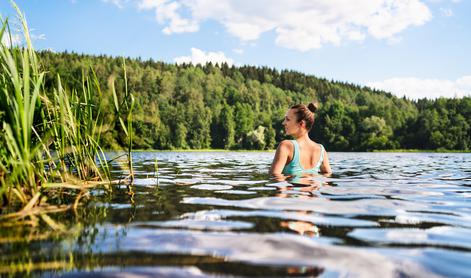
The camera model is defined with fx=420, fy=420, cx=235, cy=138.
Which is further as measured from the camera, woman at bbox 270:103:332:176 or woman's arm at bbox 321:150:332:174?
woman's arm at bbox 321:150:332:174

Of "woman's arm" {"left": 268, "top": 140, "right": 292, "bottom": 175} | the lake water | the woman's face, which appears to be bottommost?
the lake water

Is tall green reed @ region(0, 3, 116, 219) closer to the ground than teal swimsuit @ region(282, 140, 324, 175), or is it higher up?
higher up

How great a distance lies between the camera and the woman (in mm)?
6941

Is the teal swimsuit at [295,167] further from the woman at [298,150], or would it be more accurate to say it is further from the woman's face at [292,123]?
the woman's face at [292,123]

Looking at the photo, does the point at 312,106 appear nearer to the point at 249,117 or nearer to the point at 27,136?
the point at 27,136

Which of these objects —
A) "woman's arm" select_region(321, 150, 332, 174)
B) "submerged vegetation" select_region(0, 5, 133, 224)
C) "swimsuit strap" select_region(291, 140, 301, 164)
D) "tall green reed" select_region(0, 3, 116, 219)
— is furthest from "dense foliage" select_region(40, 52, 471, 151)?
"submerged vegetation" select_region(0, 5, 133, 224)

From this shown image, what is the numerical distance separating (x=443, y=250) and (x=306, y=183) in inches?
137

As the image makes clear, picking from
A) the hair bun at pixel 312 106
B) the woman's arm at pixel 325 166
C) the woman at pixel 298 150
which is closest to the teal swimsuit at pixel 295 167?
the woman at pixel 298 150

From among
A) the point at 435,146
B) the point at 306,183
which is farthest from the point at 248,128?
the point at 306,183

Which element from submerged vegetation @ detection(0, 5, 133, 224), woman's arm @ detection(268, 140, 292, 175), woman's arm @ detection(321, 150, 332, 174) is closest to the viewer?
submerged vegetation @ detection(0, 5, 133, 224)

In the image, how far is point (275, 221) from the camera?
3.19 m

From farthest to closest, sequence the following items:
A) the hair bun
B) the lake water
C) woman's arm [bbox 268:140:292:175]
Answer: the hair bun < woman's arm [bbox 268:140:292:175] < the lake water

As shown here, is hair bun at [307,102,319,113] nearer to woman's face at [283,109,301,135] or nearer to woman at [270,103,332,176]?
woman at [270,103,332,176]

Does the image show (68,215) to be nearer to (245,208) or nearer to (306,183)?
→ (245,208)
